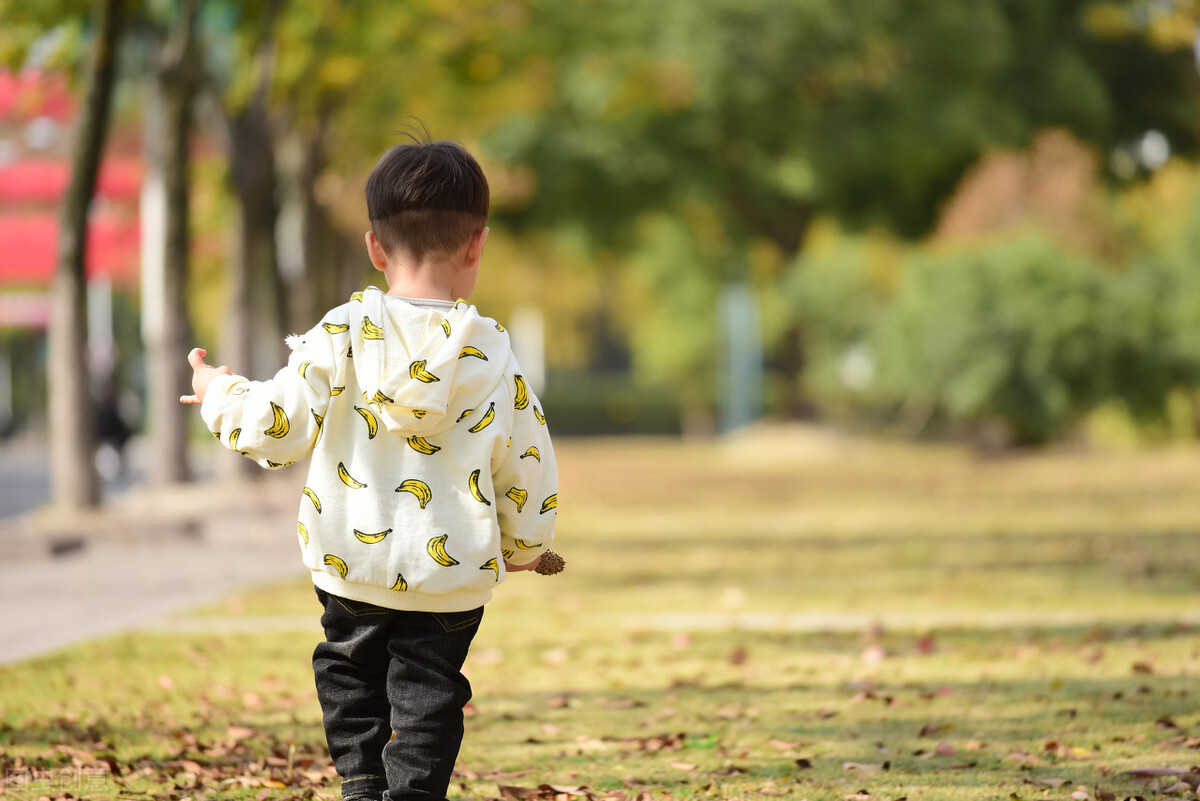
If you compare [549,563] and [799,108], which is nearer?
[549,563]

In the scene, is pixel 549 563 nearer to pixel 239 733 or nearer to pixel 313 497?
pixel 313 497

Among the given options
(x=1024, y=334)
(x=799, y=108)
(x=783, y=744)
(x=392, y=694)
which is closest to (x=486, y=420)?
(x=392, y=694)

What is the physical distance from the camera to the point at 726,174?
1107 inches

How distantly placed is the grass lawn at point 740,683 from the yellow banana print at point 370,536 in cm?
120

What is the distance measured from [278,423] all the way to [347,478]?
0.64 feet

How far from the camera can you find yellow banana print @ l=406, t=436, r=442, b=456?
11.4ft

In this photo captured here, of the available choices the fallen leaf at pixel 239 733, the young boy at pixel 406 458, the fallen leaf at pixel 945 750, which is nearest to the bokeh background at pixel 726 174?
the fallen leaf at pixel 239 733

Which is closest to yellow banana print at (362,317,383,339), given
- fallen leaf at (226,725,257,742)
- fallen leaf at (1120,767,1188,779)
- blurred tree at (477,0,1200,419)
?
fallen leaf at (226,725,257,742)

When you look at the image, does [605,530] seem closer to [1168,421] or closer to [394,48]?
[394,48]

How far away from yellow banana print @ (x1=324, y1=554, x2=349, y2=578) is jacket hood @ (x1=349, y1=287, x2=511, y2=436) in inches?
12.3

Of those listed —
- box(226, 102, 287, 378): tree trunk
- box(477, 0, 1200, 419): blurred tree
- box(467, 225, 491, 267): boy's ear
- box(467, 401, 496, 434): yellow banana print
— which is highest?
box(477, 0, 1200, 419): blurred tree

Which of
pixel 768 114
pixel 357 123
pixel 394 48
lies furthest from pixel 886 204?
pixel 394 48

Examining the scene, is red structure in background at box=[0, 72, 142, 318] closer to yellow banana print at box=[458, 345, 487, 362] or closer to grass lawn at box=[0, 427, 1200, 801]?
grass lawn at box=[0, 427, 1200, 801]

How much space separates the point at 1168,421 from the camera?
75.4ft
